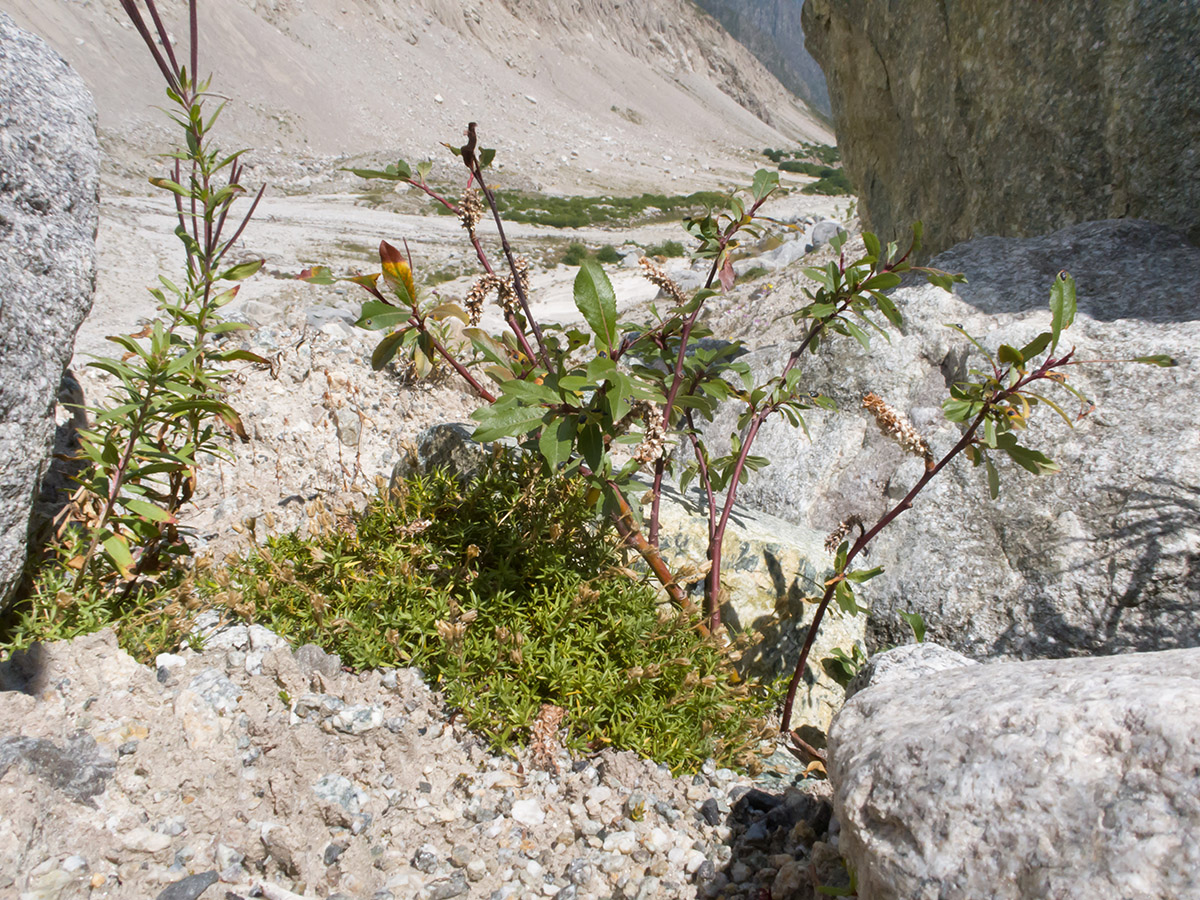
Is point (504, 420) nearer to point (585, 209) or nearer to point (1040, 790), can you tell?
point (1040, 790)

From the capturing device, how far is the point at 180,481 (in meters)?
2.82

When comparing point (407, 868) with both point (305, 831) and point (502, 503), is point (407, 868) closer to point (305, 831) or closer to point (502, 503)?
point (305, 831)

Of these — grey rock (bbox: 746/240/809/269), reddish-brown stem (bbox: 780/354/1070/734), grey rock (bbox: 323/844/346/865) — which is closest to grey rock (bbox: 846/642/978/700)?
reddish-brown stem (bbox: 780/354/1070/734)

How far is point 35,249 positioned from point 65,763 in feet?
5.17

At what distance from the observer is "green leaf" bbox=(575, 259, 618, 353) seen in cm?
204

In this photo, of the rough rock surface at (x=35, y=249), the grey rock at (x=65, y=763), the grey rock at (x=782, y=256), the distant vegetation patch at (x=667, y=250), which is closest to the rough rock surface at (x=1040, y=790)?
the grey rock at (x=65, y=763)

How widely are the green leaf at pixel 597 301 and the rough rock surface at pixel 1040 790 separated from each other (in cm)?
120

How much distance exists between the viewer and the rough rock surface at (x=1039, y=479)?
2695 mm

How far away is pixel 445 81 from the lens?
156 ft

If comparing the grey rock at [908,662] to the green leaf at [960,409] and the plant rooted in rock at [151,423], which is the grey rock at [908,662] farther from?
the plant rooted in rock at [151,423]

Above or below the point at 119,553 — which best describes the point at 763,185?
above

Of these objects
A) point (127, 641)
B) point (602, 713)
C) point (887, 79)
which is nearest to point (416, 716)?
point (602, 713)

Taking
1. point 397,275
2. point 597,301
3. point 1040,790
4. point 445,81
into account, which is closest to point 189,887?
point 397,275

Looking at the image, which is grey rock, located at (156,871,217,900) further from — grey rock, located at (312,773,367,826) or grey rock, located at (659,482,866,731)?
grey rock, located at (659,482,866,731)
